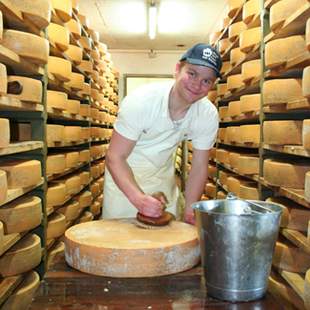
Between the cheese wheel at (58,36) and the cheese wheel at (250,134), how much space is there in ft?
4.98

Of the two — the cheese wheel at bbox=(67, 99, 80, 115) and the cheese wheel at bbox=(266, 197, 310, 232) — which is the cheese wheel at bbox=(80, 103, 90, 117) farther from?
the cheese wheel at bbox=(266, 197, 310, 232)

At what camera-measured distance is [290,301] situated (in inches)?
86.3

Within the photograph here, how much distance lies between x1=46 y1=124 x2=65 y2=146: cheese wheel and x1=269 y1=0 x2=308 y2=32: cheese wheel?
64.5 inches

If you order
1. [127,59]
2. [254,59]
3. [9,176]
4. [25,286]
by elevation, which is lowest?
[25,286]

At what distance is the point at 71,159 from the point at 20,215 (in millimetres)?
1319

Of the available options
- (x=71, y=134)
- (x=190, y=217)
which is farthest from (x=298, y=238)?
(x=71, y=134)

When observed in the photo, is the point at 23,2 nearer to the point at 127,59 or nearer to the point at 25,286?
the point at 25,286

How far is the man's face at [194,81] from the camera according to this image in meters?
1.88

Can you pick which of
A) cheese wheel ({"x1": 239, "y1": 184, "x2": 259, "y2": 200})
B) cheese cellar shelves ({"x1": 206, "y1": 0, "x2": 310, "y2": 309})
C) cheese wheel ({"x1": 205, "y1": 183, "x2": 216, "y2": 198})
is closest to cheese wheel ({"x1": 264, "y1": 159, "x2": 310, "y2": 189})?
cheese cellar shelves ({"x1": 206, "y1": 0, "x2": 310, "y2": 309})

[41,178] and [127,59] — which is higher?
[127,59]

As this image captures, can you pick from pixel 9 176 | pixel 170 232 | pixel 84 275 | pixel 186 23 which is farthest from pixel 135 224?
pixel 186 23

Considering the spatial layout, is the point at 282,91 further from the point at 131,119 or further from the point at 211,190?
the point at 211,190

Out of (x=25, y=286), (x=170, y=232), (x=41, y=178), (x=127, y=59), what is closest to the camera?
(x=170, y=232)

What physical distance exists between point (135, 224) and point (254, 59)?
2148 millimetres
